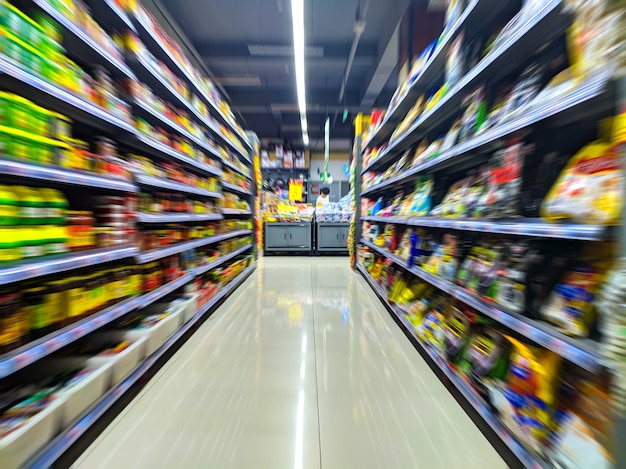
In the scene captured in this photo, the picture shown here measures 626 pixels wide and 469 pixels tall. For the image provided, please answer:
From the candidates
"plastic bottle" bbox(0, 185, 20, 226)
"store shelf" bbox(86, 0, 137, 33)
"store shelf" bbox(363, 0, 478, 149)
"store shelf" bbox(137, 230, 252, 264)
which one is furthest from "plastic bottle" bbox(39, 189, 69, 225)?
"store shelf" bbox(363, 0, 478, 149)

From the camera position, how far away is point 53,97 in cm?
123

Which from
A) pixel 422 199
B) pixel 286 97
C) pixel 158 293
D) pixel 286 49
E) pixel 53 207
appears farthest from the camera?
pixel 286 97

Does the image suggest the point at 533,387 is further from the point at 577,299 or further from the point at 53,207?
the point at 53,207

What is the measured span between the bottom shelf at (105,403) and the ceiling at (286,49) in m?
5.06

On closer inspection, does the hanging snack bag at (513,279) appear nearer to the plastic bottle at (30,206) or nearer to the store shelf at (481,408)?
the store shelf at (481,408)

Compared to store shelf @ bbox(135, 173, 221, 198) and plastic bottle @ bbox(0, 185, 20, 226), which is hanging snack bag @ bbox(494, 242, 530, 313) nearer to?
plastic bottle @ bbox(0, 185, 20, 226)

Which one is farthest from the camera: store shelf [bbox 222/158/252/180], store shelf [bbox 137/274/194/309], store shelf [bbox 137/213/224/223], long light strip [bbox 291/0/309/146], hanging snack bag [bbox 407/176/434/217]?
store shelf [bbox 222/158/252/180]

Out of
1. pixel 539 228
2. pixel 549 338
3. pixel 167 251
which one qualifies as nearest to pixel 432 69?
pixel 539 228

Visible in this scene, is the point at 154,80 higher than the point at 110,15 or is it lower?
lower

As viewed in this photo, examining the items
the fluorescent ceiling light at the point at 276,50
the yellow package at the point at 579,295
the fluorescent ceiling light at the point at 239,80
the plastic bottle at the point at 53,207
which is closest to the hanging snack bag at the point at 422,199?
the yellow package at the point at 579,295

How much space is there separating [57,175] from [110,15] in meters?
1.12

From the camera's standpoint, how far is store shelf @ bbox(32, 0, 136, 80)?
1.23m

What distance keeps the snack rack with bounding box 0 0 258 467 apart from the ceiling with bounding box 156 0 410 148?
9.88 ft

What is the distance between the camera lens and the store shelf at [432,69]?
5.06ft
